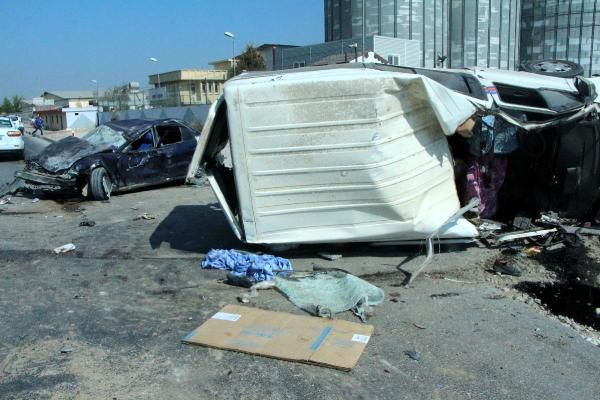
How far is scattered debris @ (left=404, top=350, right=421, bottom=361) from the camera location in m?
3.75

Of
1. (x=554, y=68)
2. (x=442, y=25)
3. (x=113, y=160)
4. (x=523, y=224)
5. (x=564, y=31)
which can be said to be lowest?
(x=523, y=224)

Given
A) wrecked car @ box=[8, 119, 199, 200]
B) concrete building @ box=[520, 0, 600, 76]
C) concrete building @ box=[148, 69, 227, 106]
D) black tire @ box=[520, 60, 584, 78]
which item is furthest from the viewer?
concrete building @ box=[148, 69, 227, 106]

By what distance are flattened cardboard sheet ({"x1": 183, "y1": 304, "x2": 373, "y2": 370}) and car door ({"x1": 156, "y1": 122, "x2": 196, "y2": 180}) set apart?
759 cm

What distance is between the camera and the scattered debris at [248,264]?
17.8 feet

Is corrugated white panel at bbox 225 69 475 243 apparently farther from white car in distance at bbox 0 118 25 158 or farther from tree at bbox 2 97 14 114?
tree at bbox 2 97 14 114

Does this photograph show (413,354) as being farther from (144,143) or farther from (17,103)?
(17,103)

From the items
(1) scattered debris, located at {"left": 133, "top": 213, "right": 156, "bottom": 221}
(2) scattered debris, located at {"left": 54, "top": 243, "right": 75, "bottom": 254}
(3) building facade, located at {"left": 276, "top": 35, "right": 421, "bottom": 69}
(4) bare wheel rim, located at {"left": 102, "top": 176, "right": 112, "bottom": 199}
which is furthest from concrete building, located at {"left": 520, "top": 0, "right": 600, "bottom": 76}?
(2) scattered debris, located at {"left": 54, "top": 243, "right": 75, "bottom": 254}

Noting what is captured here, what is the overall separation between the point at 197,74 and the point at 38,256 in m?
58.1

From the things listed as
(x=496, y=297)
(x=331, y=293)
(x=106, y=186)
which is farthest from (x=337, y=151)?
(x=106, y=186)

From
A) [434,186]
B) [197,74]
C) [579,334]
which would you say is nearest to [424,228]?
[434,186]

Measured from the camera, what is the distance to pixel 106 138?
11.1 meters

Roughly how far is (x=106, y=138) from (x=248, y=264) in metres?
6.79

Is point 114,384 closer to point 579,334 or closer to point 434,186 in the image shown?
point 579,334

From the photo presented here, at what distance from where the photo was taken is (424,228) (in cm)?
575
